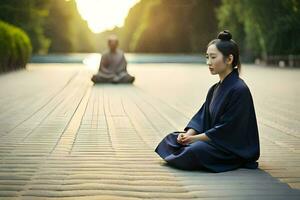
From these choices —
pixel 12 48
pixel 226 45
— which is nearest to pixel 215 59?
pixel 226 45

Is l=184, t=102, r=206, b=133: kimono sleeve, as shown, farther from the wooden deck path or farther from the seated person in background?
the seated person in background

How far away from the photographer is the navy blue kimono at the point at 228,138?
16.6ft

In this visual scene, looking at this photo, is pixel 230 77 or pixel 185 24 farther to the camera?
pixel 185 24

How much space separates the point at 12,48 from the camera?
25141 mm

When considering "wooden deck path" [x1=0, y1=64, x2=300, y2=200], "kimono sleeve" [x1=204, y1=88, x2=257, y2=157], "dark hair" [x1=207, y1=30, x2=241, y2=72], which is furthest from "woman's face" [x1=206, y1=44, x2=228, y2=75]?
"wooden deck path" [x1=0, y1=64, x2=300, y2=200]

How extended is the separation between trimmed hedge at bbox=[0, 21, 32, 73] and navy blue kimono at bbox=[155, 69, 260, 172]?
18997mm

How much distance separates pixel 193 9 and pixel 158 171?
52366mm

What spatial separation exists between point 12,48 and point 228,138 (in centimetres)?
2150

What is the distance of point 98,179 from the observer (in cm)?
458

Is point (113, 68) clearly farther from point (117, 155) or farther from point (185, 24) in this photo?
point (185, 24)

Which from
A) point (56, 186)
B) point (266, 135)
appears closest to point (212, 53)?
point (56, 186)

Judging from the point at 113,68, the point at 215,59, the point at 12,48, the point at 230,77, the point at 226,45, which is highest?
the point at 226,45

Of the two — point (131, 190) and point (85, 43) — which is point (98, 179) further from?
point (85, 43)

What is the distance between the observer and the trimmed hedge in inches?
920
